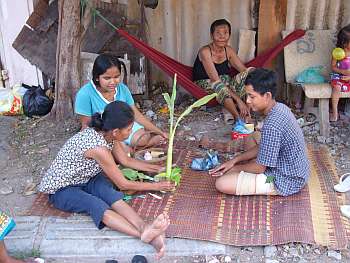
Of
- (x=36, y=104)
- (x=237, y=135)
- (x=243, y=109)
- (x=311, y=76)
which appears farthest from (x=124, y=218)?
(x=311, y=76)

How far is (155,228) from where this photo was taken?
8.08ft

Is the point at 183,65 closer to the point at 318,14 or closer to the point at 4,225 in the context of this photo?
the point at 318,14

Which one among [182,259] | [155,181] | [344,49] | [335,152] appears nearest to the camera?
[182,259]

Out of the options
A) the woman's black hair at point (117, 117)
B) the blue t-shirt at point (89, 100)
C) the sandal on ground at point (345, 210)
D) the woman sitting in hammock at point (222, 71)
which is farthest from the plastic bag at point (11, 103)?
the sandal on ground at point (345, 210)

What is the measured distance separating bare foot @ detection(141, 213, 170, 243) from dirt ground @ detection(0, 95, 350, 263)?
189 mm

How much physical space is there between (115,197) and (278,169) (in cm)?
104

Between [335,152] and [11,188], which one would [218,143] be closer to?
[335,152]

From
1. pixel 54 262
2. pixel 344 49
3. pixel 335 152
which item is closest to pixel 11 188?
pixel 54 262

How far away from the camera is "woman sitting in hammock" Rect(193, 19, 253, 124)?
14.2 feet

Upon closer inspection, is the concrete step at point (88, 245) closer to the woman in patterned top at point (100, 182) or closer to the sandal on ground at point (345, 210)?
the woman in patterned top at point (100, 182)

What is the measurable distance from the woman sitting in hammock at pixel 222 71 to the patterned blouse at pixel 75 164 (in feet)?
6.15

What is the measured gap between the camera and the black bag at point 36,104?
4582mm

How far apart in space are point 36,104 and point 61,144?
82 cm

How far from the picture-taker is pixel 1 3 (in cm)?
498
